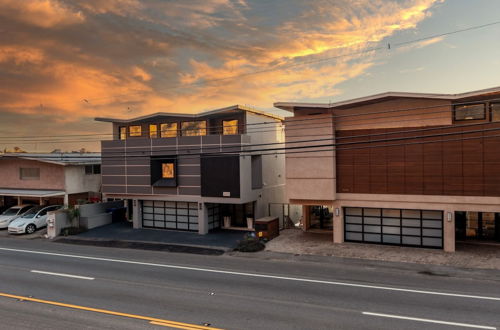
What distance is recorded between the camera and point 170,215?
106 ft

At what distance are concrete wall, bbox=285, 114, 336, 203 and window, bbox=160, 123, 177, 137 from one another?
37.9 feet

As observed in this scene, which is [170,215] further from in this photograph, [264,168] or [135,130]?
[264,168]

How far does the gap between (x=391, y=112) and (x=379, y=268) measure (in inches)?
383

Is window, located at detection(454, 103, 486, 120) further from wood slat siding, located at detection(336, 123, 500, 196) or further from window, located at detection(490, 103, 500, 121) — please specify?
wood slat siding, located at detection(336, 123, 500, 196)

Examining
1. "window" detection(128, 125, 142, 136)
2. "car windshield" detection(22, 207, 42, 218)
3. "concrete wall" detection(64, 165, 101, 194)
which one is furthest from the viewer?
"concrete wall" detection(64, 165, 101, 194)

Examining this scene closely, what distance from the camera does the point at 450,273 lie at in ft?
60.7

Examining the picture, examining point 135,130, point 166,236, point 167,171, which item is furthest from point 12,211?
point 166,236

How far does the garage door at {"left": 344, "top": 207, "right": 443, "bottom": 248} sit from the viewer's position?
23609 millimetres

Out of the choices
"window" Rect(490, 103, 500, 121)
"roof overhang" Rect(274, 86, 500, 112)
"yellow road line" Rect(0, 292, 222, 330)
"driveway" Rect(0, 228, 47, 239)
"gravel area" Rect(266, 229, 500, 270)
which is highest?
"roof overhang" Rect(274, 86, 500, 112)

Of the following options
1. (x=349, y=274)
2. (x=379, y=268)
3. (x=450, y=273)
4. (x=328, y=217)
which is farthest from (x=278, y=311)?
(x=328, y=217)

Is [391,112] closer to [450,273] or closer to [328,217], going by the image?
[450,273]

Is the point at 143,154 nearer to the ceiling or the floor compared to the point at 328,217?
nearer to the ceiling

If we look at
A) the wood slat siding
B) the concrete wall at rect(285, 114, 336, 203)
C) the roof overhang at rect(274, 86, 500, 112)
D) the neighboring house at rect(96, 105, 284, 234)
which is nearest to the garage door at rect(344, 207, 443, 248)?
the wood slat siding

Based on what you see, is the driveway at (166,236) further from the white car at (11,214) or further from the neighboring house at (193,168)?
the white car at (11,214)
